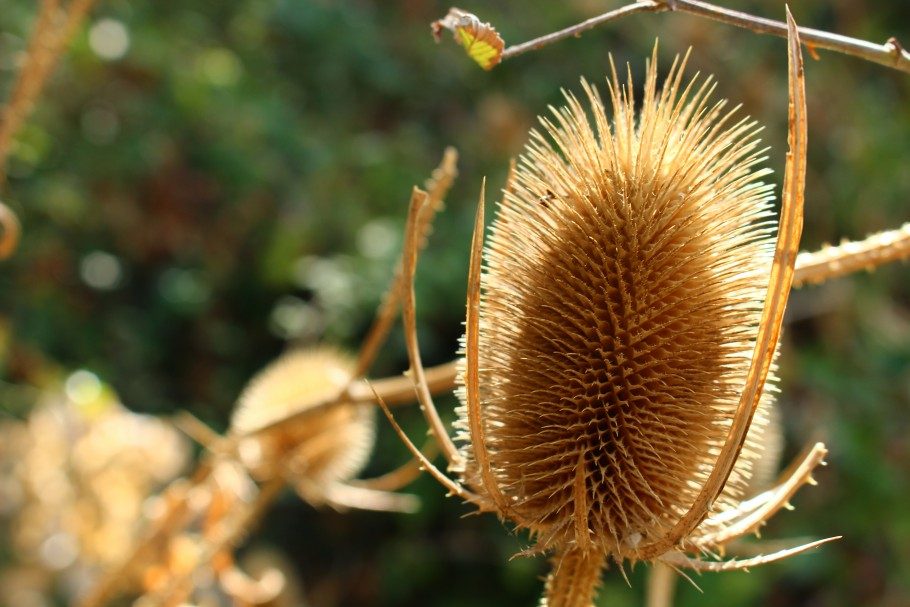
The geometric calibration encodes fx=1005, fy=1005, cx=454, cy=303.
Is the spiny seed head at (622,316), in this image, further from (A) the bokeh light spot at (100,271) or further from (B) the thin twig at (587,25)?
(A) the bokeh light spot at (100,271)

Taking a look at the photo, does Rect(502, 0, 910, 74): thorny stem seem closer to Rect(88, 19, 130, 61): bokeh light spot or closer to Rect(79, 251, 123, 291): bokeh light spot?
Rect(88, 19, 130, 61): bokeh light spot

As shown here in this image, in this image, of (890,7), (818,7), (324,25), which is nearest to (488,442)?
(324,25)

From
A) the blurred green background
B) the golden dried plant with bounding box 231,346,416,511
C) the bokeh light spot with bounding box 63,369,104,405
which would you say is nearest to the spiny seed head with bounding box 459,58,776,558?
the golden dried plant with bounding box 231,346,416,511

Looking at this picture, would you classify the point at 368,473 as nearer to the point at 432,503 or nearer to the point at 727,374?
the point at 432,503

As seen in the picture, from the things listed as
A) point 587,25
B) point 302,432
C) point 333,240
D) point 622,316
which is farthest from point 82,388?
point 587,25

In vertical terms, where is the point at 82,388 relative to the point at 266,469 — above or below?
below

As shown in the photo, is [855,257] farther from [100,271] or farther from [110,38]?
[100,271]
